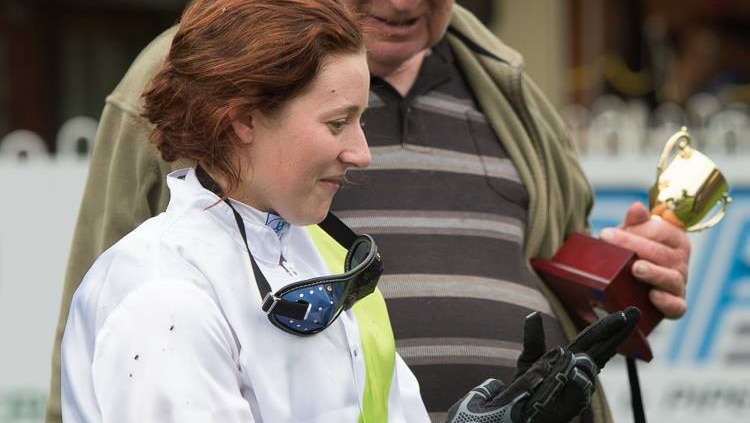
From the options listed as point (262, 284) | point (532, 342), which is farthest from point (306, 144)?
point (532, 342)

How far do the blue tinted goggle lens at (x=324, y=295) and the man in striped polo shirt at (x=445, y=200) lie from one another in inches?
26.5

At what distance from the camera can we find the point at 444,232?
296 cm

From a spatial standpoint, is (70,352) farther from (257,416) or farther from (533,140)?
(533,140)

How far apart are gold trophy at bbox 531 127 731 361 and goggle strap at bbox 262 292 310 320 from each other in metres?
1.06

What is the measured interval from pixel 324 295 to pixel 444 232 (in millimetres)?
933

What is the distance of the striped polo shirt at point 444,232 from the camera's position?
283cm

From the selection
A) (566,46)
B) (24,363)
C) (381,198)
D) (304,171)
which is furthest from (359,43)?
(566,46)

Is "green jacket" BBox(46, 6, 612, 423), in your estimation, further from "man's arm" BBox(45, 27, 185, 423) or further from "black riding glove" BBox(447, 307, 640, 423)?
"black riding glove" BBox(447, 307, 640, 423)

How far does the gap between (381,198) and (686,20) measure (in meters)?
7.52

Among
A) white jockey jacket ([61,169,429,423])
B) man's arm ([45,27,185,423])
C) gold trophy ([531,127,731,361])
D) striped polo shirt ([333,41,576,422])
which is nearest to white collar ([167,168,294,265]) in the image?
white jockey jacket ([61,169,429,423])

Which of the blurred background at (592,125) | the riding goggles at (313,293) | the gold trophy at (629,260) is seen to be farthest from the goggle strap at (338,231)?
the blurred background at (592,125)

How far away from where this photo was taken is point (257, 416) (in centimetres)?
198

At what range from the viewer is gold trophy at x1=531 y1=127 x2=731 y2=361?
118 inches

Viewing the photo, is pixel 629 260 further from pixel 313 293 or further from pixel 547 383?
pixel 313 293
